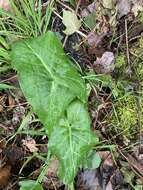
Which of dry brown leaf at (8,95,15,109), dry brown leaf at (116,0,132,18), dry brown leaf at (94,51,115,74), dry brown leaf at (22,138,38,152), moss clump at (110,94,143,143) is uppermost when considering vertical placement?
dry brown leaf at (116,0,132,18)

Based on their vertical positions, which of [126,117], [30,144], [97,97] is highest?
[97,97]

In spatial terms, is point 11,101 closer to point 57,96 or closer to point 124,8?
point 57,96

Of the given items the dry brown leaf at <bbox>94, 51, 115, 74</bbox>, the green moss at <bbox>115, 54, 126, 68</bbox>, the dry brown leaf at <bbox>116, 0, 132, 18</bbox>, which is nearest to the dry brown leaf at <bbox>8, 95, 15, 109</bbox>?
the dry brown leaf at <bbox>94, 51, 115, 74</bbox>

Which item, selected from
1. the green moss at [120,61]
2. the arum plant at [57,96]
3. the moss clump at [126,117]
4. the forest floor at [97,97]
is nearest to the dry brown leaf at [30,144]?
the forest floor at [97,97]

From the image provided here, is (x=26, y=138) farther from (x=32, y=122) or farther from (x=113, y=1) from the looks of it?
(x=113, y=1)

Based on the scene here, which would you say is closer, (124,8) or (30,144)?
(30,144)

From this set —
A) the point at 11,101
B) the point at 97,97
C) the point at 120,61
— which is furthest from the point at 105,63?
the point at 11,101

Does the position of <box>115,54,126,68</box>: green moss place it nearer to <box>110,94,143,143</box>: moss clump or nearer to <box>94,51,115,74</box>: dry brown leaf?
<box>94,51,115,74</box>: dry brown leaf

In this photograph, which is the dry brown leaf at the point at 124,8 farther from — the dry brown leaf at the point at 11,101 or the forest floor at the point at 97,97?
the dry brown leaf at the point at 11,101
